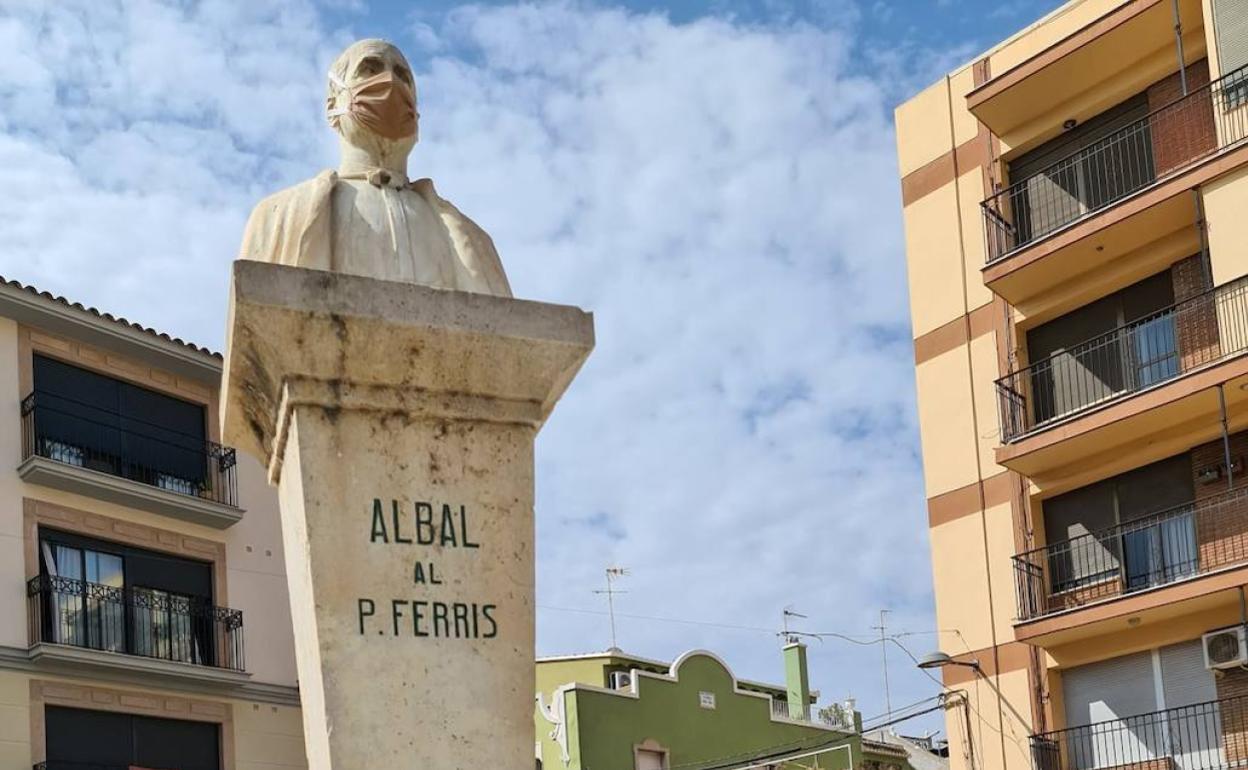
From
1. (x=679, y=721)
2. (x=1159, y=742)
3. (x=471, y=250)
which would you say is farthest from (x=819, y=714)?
(x=471, y=250)

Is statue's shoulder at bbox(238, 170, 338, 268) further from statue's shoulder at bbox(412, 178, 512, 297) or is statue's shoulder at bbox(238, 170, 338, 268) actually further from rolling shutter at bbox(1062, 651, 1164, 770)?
rolling shutter at bbox(1062, 651, 1164, 770)

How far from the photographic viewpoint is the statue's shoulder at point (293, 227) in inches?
231

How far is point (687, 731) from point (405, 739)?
29987mm

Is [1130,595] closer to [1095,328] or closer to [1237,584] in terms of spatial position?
[1237,584]

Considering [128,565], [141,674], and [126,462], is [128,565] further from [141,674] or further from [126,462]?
[141,674]

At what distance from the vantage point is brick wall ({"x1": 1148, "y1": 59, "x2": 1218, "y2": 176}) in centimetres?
2412

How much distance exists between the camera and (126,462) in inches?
1104

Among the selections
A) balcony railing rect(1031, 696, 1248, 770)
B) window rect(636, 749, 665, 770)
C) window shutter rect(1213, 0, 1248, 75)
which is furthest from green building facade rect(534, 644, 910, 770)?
window shutter rect(1213, 0, 1248, 75)

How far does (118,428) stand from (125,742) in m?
4.65

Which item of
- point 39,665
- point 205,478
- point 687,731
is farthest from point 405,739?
point 687,731

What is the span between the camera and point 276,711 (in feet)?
96.2

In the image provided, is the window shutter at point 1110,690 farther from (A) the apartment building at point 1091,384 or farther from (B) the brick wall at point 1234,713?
(B) the brick wall at point 1234,713

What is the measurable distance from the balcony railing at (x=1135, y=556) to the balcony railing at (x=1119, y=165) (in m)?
4.10

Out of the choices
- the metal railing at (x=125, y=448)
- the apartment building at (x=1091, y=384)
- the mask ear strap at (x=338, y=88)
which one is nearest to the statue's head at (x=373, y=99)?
the mask ear strap at (x=338, y=88)
